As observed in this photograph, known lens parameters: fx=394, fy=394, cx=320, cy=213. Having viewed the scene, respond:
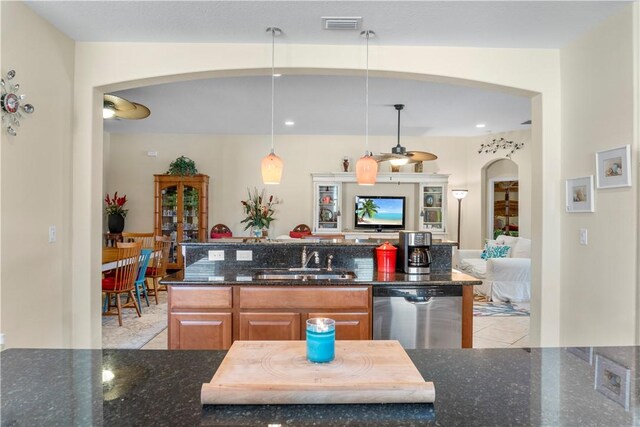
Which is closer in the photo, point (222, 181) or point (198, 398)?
point (198, 398)

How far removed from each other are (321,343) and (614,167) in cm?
251

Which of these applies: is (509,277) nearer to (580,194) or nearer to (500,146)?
(500,146)

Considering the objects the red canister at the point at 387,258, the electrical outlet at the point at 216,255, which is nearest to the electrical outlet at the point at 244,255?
the electrical outlet at the point at 216,255

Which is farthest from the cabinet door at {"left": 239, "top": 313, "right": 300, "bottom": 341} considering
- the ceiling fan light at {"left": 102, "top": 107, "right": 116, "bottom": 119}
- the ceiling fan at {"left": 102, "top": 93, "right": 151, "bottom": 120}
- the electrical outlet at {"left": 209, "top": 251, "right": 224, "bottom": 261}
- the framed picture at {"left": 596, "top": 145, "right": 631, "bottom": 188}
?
the ceiling fan light at {"left": 102, "top": 107, "right": 116, "bottom": 119}

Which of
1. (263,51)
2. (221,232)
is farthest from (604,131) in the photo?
(221,232)

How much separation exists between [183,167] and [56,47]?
4.12 meters

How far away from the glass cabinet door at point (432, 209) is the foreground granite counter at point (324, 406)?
19.6ft

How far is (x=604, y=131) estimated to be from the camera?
8.70ft

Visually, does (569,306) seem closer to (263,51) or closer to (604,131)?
(604,131)

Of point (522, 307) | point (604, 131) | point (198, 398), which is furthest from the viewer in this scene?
point (522, 307)

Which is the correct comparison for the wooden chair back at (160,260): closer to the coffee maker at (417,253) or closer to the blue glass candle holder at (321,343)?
the coffee maker at (417,253)

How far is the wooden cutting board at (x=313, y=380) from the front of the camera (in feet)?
2.95

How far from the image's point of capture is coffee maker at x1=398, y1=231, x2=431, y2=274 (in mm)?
3016

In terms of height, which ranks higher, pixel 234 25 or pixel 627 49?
pixel 234 25
